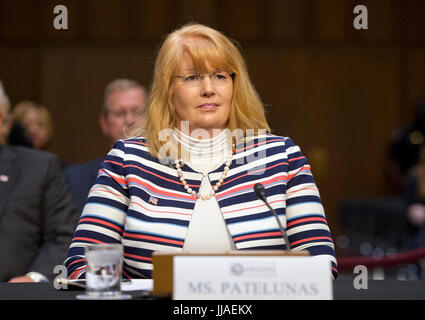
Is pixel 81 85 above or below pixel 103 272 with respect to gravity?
above

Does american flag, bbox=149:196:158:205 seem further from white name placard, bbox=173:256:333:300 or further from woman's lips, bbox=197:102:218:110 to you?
white name placard, bbox=173:256:333:300

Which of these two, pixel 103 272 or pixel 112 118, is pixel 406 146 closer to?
pixel 112 118

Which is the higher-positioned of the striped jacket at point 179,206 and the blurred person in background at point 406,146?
the striped jacket at point 179,206

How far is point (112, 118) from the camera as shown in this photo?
4.62 metres

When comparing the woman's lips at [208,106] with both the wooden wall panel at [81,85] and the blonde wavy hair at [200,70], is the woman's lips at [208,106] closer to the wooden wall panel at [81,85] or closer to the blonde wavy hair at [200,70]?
the blonde wavy hair at [200,70]

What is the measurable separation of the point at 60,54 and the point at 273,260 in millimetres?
9065

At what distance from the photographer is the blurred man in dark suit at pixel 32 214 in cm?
353

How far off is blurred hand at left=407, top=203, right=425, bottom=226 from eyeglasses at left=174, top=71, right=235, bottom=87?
4.16 meters

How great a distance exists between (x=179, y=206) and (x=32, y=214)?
138 cm

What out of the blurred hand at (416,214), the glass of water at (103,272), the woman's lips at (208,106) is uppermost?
the woman's lips at (208,106)

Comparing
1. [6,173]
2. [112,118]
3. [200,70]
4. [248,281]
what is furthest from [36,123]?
[248,281]

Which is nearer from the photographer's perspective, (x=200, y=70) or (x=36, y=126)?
(x=200, y=70)

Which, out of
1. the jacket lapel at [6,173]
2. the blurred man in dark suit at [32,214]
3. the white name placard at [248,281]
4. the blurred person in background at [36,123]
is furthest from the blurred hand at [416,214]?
the white name placard at [248,281]

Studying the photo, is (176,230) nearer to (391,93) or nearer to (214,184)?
(214,184)
